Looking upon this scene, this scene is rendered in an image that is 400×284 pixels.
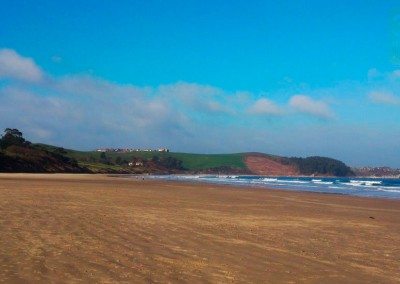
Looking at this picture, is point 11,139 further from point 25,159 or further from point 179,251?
point 179,251

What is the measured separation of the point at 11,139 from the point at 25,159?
80.7 feet

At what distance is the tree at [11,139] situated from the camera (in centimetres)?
11362

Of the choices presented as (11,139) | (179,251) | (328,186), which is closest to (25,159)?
(11,139)

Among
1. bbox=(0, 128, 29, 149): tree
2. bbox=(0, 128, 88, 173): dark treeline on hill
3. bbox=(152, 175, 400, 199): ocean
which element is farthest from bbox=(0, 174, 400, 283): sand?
bbox=(0, 128, 29, 149): tree

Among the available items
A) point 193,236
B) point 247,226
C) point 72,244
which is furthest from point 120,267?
point 247,226

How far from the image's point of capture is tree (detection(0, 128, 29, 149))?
113619 mm

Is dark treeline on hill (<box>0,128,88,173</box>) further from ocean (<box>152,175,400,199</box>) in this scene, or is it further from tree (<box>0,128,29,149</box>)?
ocean (<box>152,175,400,199</box>)

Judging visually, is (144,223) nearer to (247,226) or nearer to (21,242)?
(247,226)

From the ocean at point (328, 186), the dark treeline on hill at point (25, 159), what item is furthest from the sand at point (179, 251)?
the dark treeline on hill at point (25, 159)

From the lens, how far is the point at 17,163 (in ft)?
299

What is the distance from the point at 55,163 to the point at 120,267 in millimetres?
107877

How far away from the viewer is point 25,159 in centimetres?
9569

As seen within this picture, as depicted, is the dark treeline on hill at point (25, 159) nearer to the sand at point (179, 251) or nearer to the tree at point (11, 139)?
the tree at point (11, 139)

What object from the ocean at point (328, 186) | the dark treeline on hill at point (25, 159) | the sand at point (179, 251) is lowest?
the sand at point (179, 251)
